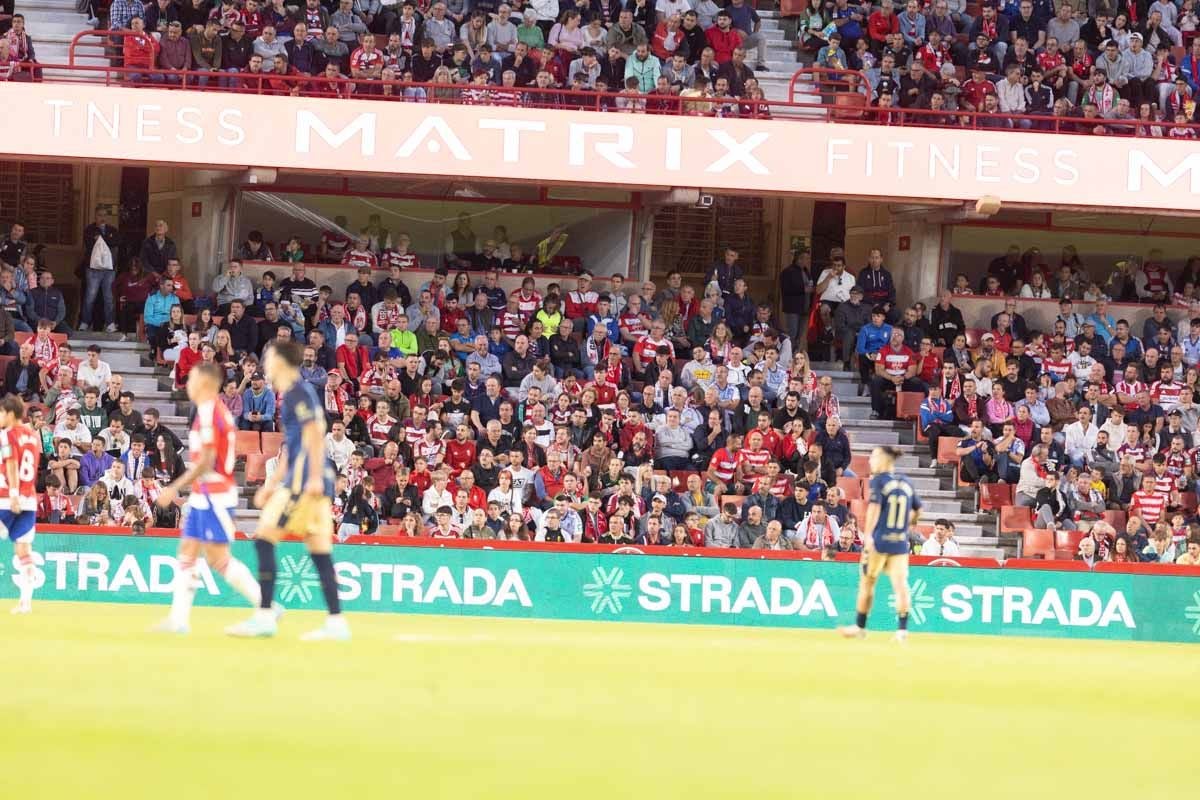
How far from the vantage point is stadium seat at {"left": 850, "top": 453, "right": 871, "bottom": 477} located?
25562mm

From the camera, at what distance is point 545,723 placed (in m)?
8.02

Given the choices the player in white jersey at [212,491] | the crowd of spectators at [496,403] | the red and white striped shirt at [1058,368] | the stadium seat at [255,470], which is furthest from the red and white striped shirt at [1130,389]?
the player in white jersey at [212,491]

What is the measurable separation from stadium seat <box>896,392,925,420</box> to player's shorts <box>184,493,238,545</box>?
17.2m

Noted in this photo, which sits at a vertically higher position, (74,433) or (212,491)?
(212,491)

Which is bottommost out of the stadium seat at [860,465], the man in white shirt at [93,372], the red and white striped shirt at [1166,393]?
the stadium seat at [860,465]

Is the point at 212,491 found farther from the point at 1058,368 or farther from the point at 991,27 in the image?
the point at 991,27

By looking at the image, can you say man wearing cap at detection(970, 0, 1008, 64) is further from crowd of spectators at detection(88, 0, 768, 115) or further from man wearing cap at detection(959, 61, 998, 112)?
crowd of spectators at detection(88, 0, 768, 115)

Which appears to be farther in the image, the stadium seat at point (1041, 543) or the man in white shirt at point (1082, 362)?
the man in white shirt at point (1082, 362)

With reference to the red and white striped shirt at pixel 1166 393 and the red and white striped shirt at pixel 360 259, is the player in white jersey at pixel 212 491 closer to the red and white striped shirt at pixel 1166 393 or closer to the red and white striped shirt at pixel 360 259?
the red and white striped shirt at pixel 360 259

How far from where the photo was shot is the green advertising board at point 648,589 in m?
20.3

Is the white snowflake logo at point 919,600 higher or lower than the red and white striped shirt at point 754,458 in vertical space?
lower

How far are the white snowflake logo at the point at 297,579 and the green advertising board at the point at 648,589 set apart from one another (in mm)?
16

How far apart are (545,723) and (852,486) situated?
16.9 metres

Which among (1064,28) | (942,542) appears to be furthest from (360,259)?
(1064,28)
